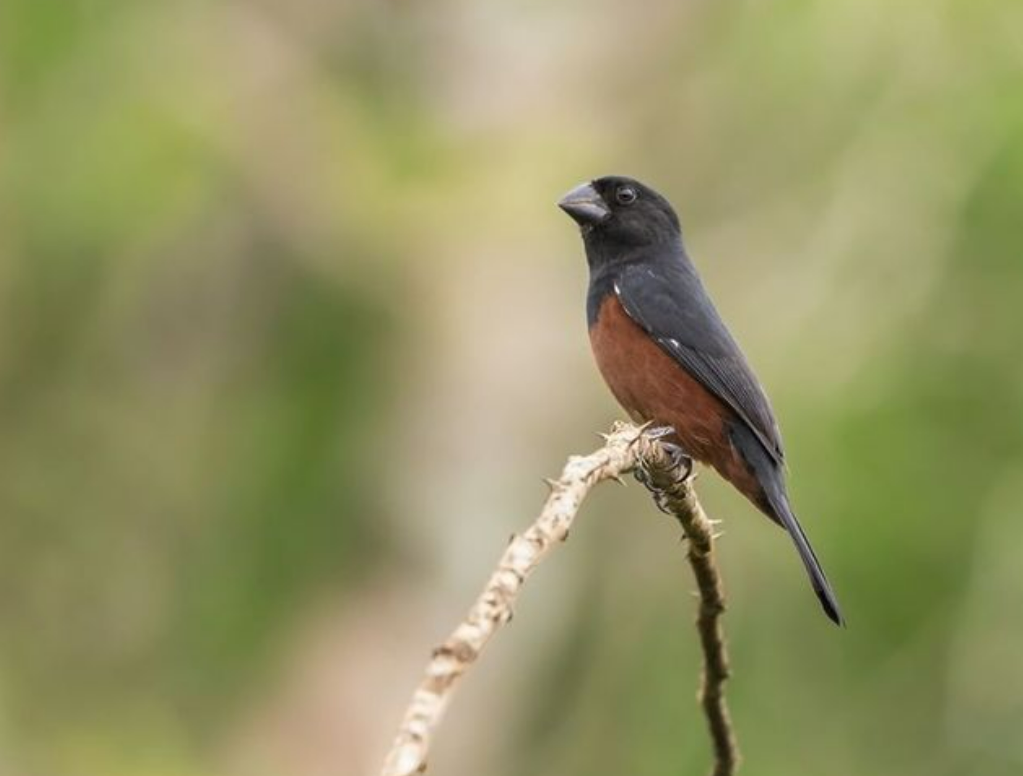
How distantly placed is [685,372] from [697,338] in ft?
0.55

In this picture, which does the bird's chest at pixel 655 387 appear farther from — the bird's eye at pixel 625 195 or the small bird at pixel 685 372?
the bird's eye at pixel 625 195

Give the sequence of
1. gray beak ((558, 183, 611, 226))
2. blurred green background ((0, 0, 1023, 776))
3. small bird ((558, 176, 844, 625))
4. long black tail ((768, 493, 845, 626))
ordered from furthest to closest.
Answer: blurred green background ((0, 0, 1023, 776))
gray beak ((558, 183, 611, 226))
small bird ((558, 176, 844, 625))
long black tail ((768, 493, 845, 626))

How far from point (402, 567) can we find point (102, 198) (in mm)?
2768

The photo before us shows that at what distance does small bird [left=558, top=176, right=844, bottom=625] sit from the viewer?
521cm

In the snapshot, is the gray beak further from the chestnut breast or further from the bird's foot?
the bird's foot

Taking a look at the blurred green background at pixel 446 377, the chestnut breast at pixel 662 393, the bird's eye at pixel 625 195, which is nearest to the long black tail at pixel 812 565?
the chestnut breast at pixel 662 393

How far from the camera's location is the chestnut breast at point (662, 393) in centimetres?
524

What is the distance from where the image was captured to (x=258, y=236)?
476 inches

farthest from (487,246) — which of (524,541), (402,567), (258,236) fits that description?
(524,541)

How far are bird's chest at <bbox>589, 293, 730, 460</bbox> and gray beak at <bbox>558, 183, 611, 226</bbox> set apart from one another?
0.57 m

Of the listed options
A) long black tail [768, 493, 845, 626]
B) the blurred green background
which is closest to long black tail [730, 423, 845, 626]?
long black tail [768, 493, 845, 626]

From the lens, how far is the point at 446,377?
1159 centimetres

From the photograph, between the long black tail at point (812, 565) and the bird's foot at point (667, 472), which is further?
the long black tail at point (812, 565)

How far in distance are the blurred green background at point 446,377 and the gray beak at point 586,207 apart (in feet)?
12.7
